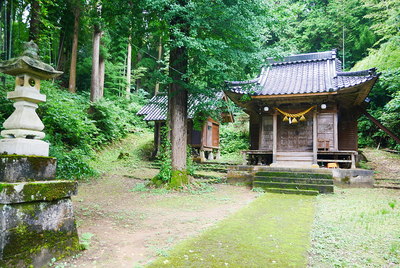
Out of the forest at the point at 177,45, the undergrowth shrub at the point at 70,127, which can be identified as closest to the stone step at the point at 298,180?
the forest at the point at 177,45

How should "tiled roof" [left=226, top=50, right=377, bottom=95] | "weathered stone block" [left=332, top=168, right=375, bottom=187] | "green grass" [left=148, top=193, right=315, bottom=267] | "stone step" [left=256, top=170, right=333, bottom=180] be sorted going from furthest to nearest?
"tiled roof" [left=226, top=50, right=377, bottom=95], "weathered stone block" [left=332, top=168, right=375, bottom=187], "stone step" [left=256, top=170, right=333, bottom=180], "green grass" [left=148, top=193, right=315, bottom=267]

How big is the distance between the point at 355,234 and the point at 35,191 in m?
4.60

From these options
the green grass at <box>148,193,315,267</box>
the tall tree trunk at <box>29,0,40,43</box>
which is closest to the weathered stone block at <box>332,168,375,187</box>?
the green grass at <box>148,193,315,267</box>

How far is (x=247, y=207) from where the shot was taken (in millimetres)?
6145

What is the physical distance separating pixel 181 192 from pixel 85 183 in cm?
399

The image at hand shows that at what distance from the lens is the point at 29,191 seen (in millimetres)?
2840

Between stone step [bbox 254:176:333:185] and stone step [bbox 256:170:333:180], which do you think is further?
stone step [bbox 256:170:333:180]

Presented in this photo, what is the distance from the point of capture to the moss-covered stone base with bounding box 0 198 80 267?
2.62 meters

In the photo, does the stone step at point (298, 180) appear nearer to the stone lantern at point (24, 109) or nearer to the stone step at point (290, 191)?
the stone step at point (290, 191)

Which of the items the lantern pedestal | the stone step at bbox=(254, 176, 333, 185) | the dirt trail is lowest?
the dirt trail

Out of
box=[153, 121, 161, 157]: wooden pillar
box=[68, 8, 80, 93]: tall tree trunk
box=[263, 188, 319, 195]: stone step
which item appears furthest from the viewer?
box=[68, 8, 80, 93]: tall tree trunk

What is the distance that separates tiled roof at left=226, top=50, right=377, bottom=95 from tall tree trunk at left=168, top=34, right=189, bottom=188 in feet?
8.08

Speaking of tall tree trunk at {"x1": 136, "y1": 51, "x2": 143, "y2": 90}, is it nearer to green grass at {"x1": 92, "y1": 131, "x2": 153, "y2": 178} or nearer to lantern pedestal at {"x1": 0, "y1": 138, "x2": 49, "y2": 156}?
green grass at {"x1": 92, "y1": 131, "x2": 153, "y2": 178}

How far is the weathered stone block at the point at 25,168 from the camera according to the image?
285 centimetres
